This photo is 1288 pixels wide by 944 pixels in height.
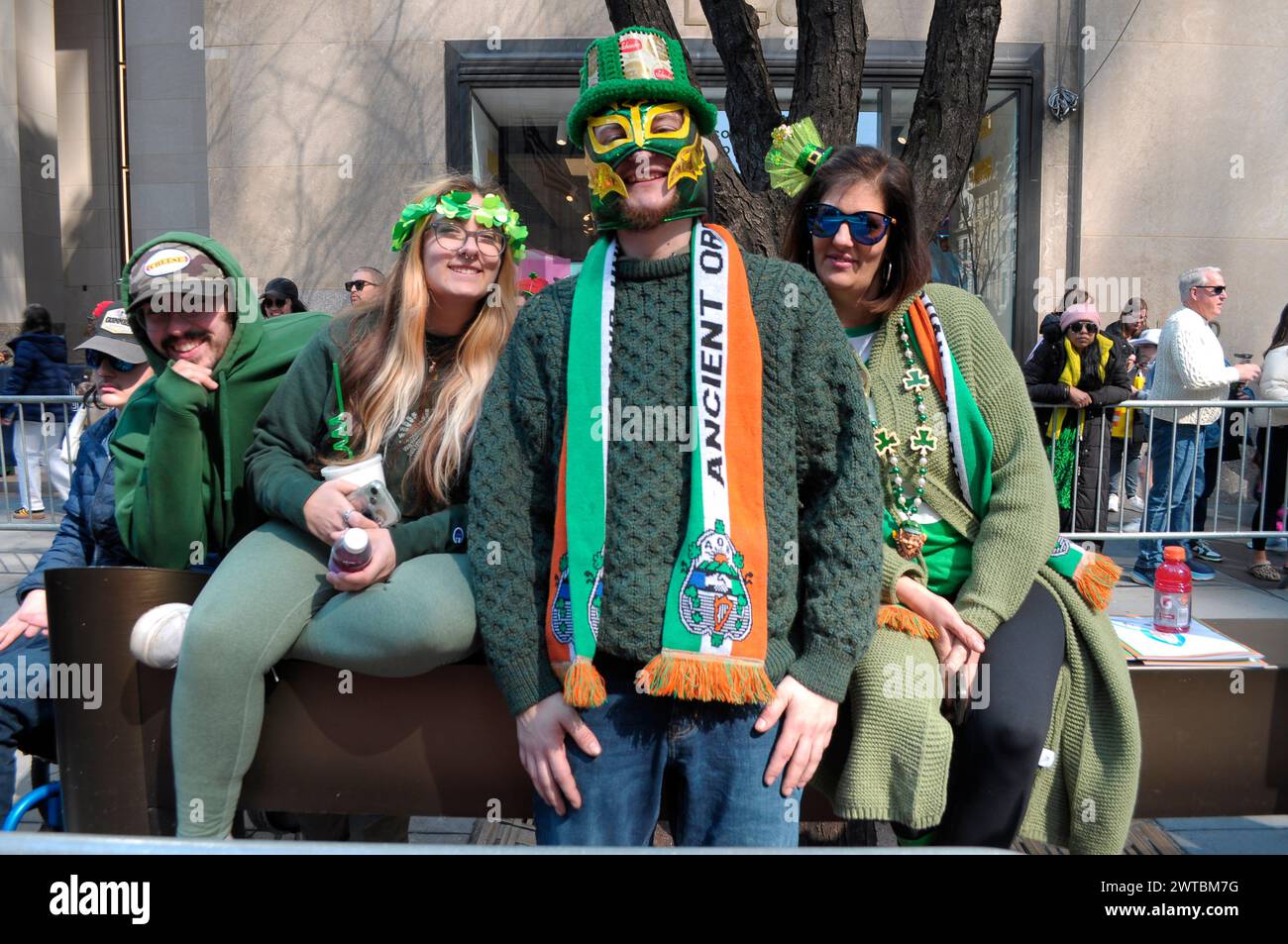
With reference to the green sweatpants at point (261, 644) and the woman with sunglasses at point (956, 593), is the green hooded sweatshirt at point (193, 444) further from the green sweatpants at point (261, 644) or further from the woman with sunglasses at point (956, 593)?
the woman with sunglasses at point (956, 593)

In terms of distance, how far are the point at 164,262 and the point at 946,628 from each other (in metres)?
2.24

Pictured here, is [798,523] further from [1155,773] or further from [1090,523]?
[1090,523]

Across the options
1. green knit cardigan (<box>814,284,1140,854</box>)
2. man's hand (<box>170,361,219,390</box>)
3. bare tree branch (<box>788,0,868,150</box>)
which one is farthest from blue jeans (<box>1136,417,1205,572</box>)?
man's hand (<box>170,361,219,390</box>)

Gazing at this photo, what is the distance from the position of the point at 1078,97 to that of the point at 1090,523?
489 centimetres

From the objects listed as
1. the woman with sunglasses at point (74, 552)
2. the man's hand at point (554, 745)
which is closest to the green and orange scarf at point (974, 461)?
the man's hand at point (554, 745)

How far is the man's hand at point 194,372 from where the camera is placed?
8.13 ft

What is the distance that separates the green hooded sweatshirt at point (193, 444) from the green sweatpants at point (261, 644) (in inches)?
13.8

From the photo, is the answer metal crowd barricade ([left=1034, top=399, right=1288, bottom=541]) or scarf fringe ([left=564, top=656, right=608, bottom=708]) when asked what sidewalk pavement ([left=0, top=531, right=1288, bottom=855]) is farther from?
scarf fringe ([left=564, top=656, right=608, bottom=708])

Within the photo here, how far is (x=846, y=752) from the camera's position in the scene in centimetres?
221

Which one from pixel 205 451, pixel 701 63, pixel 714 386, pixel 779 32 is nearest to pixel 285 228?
pixel 701 63

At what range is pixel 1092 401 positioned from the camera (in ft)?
21.3

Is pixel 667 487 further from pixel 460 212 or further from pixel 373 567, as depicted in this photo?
pixel 460 212

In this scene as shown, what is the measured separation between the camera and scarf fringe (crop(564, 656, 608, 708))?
72.6 inches

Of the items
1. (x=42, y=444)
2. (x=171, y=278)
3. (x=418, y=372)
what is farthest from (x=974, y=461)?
(x=42, y=444)
